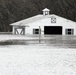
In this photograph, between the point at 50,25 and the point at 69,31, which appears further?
the point at 50,25

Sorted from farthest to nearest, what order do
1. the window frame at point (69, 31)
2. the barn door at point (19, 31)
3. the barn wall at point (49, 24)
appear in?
the barn door at point (19, 31)
the window frame at point (69, 31)
the barn wall at point (49, 24)

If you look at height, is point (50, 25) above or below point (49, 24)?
below

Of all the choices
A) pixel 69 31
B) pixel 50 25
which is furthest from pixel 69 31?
pixel 50 25

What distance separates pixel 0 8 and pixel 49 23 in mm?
33590

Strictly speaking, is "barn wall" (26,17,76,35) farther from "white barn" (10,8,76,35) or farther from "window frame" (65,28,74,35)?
"window frame" (65,28,74,35)

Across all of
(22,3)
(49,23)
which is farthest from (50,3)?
(49,23)

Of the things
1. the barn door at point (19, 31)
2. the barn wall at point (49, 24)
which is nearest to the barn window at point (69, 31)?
the barn wall at point (49, 24)

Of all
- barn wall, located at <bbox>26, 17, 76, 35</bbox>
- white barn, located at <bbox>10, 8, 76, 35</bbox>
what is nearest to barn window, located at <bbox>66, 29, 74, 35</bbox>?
white barn, located at <bbox>10, 8, 76, 35</bbox>

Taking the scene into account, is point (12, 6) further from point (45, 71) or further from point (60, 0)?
point (45, 71)

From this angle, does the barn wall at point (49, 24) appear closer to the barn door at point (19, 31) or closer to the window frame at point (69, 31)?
the window frame at point (69, 31)

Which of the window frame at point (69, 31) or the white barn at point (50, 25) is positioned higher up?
the white barn at point (50, 25)

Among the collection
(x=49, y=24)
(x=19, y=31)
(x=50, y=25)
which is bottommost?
(x=19, y=31)

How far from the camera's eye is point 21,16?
322 ft

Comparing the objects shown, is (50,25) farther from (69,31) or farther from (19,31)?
(19,31)
